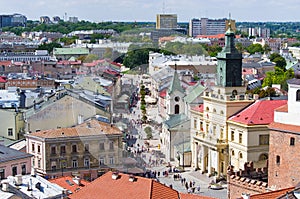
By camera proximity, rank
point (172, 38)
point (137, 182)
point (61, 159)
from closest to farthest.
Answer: point (137, 182) → point (172, 38) → point (61, 159)

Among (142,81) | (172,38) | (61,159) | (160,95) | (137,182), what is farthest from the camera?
(61,159)

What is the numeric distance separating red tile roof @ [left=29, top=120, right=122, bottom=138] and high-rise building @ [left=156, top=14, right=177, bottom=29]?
4322 mm

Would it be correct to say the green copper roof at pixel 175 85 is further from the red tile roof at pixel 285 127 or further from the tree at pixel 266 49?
the tree at pixel 266 49

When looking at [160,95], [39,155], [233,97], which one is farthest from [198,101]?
[39,155]

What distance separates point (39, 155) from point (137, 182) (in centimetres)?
1509

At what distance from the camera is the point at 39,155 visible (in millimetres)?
35750

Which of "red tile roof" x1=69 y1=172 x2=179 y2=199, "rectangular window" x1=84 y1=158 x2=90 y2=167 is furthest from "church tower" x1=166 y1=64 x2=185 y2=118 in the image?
"red tile roof" x1=69 y1=172 x2=179 y2=199

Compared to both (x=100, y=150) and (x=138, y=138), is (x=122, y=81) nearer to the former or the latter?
(x=138, y=138)

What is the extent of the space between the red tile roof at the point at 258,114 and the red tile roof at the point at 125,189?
15.4 m

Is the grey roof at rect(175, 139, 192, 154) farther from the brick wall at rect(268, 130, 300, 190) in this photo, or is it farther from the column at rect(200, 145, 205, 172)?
the brick wall at rect(268, 130, 300, 190)

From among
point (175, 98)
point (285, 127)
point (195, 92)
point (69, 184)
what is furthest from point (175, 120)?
point (195, 92)

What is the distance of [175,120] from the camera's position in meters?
29.7

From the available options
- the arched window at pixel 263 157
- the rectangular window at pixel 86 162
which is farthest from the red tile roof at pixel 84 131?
the arched window at pixel 263 157

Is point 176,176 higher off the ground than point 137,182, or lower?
lower
